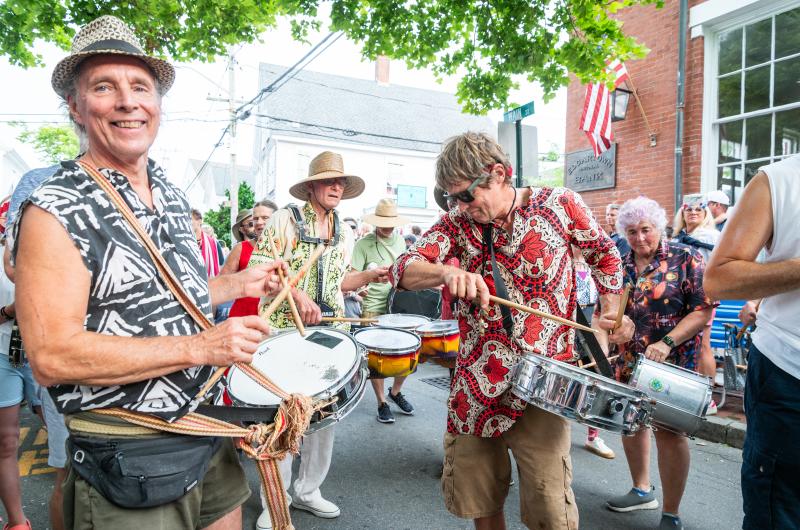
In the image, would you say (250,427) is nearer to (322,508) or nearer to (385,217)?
(322,508)

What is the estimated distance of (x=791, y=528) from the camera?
1754 mm

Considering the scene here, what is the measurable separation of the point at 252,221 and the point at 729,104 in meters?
6.93

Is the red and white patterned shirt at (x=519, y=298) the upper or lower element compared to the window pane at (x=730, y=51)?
lower

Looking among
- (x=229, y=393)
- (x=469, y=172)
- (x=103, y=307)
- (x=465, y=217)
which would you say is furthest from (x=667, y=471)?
(x=103, y=307)

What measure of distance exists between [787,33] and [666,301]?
5854 mm

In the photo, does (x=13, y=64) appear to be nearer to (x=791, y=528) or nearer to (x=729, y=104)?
(x=791, y=528)

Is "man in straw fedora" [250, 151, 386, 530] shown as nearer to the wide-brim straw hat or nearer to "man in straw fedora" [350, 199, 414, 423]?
the wide-brim straw hat

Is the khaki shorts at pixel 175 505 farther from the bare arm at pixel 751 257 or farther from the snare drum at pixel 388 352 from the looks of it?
the bare arm at pixel 751 257

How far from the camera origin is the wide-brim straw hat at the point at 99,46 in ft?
5.08

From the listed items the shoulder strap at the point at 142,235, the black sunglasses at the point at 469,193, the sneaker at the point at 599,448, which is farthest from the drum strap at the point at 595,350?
the sneaker at the point at 599,448

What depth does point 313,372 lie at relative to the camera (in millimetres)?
2393

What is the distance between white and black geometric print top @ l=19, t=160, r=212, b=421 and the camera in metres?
1.38

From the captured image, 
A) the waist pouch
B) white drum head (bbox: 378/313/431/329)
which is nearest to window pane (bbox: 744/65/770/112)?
white drum head (bbox: 378/313/431/329)

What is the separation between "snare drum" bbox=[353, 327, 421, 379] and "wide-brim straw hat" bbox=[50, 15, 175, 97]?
229 centimetres
